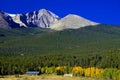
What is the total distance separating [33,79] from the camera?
429ft

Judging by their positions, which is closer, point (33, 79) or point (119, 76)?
point (33, 79)

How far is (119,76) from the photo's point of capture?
7569 inches

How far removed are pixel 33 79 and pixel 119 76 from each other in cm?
7330
